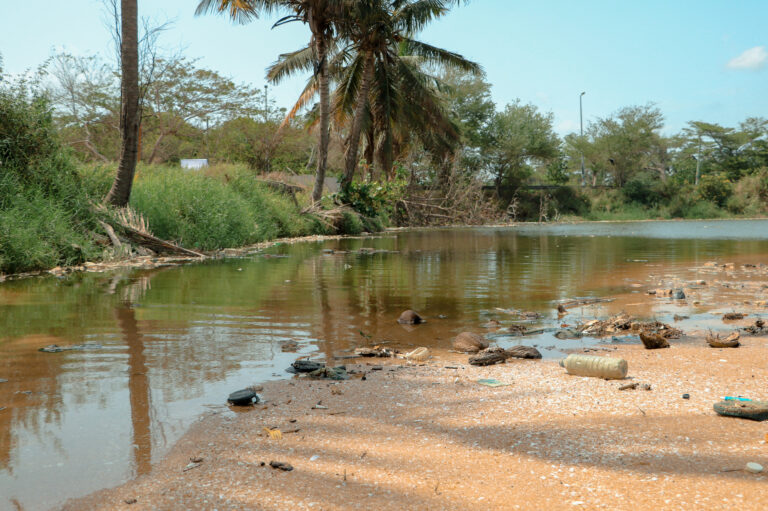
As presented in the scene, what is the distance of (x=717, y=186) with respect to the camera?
48.9 m

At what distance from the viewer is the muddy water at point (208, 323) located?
3021 millimetres

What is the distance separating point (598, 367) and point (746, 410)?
3.49ft

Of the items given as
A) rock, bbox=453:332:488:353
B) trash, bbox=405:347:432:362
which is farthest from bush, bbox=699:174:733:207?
trash, bbox=405:347:432:362

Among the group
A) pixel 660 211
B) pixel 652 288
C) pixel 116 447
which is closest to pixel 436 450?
pixel 116 447

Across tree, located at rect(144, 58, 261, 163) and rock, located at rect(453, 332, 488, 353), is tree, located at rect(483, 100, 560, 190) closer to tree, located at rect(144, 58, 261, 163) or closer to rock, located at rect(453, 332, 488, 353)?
tree, located at rect(144, 58, 261, 163)

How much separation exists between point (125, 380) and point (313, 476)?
6.80 feet

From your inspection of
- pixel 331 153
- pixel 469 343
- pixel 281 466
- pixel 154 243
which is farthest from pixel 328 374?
pixel 331 153

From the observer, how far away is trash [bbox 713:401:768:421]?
312cm

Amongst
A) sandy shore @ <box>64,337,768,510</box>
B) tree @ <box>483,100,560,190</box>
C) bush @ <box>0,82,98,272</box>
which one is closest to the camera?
sandy shore @ <box>64,337,768,510</box>

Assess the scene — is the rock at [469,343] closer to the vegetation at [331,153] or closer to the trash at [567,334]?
the trash at [567,334]

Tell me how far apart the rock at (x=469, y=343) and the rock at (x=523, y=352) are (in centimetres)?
30

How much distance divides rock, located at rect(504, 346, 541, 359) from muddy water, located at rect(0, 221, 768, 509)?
0.40 metres

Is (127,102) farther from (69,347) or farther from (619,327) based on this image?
(619,327)

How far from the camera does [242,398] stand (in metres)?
3.56
